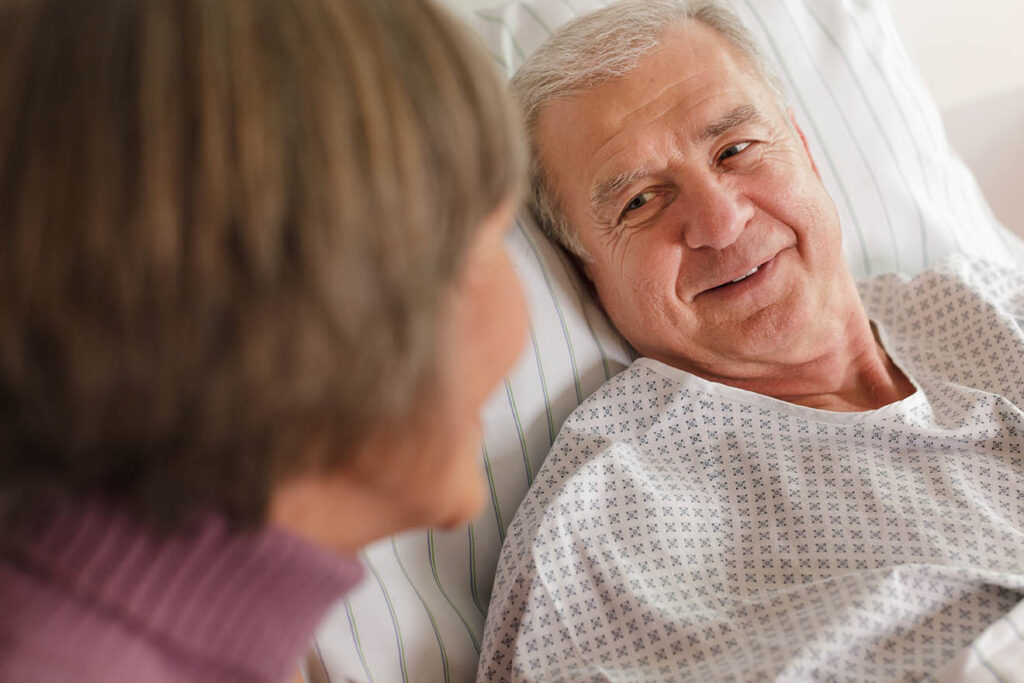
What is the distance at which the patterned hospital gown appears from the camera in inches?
38.4

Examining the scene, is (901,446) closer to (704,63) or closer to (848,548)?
(848,548)

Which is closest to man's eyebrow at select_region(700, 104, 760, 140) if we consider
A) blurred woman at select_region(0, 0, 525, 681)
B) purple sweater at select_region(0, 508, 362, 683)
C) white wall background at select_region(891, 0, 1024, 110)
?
blurred woman at select_region(0, 0, 525, 681)

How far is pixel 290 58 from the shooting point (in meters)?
0.52

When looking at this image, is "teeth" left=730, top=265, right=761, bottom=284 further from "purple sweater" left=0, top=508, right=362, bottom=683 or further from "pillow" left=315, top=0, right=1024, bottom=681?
"purple sweater" left=0, top=508, right=362, bottom=683

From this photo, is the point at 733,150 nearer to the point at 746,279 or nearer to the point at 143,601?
the point at 746,279

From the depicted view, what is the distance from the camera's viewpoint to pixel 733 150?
1312mm

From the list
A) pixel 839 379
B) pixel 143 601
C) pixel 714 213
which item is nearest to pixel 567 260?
pixel 714 213

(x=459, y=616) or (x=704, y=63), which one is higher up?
(x=704, y=63)

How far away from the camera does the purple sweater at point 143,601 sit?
0.55 meters

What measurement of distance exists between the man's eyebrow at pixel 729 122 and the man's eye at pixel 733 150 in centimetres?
3

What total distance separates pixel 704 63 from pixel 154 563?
1.05m

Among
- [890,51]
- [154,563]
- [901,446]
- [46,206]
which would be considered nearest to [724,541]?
[901,446]

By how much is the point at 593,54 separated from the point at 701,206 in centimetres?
27

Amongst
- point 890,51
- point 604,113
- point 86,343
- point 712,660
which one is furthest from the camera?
point 890,51
